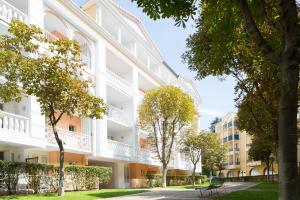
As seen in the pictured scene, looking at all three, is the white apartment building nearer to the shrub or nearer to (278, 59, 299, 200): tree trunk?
the shrub

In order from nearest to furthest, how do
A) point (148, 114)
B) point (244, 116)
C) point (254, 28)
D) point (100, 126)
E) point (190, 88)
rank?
point (254, 28)
point (244, 116)
point (100, 126)
point (148, 114)
point (190, 88)

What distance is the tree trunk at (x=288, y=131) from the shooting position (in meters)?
4.89

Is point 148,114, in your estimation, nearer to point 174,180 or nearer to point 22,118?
point 174,180

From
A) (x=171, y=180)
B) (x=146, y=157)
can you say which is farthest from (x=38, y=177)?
(x=171, y=180)

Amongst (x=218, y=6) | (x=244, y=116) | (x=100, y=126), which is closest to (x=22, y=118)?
(x=100, y=126)

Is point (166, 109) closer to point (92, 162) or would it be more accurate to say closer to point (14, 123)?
point (92, 162)

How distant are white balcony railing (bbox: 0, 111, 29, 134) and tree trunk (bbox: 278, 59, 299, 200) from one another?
50.8 feet

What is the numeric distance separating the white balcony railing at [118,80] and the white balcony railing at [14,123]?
12.8m

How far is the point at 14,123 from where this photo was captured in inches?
794

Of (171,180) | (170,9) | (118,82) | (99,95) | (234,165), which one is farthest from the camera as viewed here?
(234,165)

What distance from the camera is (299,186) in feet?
16.3

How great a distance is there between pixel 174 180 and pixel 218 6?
3943cm

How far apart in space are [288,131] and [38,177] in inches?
653

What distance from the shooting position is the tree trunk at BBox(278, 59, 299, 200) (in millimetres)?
4895
